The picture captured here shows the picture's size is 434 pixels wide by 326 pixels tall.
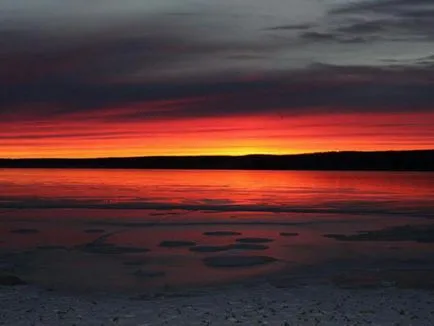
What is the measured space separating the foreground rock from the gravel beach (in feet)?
9.28

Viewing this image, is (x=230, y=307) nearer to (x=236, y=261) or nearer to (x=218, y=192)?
(x=236, y=261)

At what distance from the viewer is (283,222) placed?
24.4 m

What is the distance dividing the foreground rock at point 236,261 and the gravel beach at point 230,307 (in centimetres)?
283

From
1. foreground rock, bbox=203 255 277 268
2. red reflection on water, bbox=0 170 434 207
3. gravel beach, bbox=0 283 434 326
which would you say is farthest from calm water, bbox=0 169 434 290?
red reflection on water, bbox=0 170 434 207

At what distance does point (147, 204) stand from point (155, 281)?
828 inches

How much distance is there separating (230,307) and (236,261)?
510cm

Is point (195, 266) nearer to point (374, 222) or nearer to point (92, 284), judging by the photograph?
point (92, 284)

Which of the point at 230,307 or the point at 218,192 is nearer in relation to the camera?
the point at 230,307

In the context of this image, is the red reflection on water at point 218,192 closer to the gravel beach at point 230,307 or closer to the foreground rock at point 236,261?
the foreground rock at point 236,261

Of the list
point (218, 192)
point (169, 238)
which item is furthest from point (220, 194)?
point (169, 238)

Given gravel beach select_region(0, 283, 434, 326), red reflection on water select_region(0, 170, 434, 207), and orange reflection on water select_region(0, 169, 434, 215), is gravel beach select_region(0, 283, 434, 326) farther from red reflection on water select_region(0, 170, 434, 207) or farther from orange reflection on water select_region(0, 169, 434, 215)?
red reflection on water select_region(0, 170, 434, 207)

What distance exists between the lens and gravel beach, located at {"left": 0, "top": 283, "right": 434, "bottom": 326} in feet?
30.3

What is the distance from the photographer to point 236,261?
49.9 ft

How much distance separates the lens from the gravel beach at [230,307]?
9.25 metres
